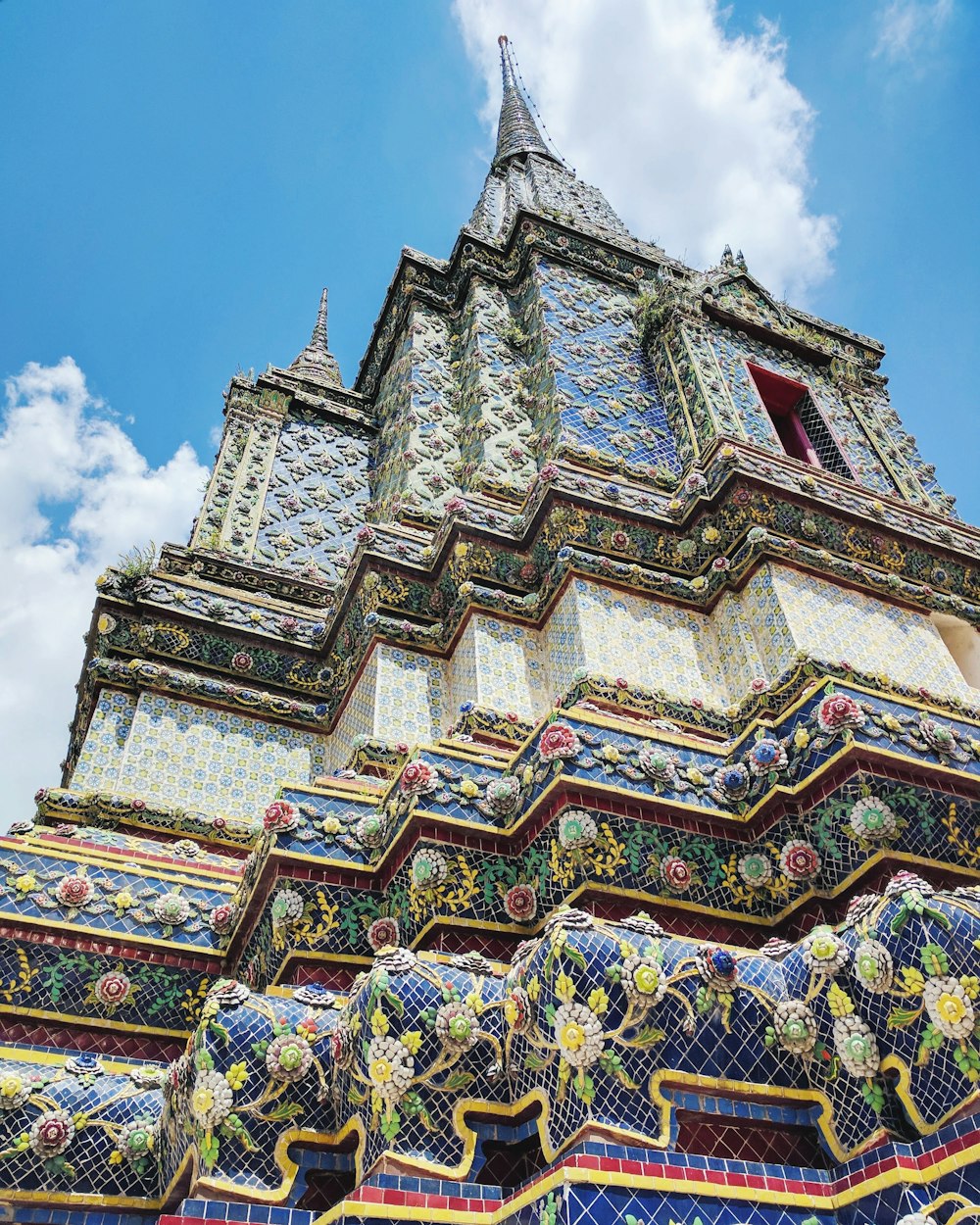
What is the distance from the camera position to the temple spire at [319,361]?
15.2m

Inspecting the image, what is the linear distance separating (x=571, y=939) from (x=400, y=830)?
1.46 meters

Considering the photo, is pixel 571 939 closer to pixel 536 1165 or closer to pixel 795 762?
pixel 536 1165

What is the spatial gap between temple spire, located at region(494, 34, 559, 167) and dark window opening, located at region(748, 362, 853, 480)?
9.81m

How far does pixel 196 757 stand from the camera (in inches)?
302

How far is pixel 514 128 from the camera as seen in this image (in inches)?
829

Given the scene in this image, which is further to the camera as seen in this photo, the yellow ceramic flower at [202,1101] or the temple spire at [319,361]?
the temple spire at [319,361]

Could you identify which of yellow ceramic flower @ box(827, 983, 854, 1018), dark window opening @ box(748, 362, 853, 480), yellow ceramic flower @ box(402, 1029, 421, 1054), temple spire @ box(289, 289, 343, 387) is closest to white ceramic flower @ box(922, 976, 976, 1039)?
yellow ceramic flower @ box(827, 983, 854, 1018)

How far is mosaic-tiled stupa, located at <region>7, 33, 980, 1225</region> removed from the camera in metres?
3.25

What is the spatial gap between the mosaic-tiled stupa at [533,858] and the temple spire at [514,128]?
10.6 m

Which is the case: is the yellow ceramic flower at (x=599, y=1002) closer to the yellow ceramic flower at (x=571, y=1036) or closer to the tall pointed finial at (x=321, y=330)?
the yellow ceramic flower at (x=571, y=1036)

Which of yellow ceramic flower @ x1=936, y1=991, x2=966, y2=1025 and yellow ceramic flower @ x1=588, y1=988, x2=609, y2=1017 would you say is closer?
yellow ceramic flower @ x1=936, y1=991, x2=966, y2=1025

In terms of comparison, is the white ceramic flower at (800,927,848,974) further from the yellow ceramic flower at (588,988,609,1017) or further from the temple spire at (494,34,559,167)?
the temple spire at (494,34,559,167)

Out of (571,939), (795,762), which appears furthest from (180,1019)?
(795,762)

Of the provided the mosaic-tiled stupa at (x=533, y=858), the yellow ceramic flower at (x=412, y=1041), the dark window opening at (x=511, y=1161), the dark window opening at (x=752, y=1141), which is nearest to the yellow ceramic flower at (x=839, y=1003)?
the mosaic-tiled stupa at (x=533, y=858)
